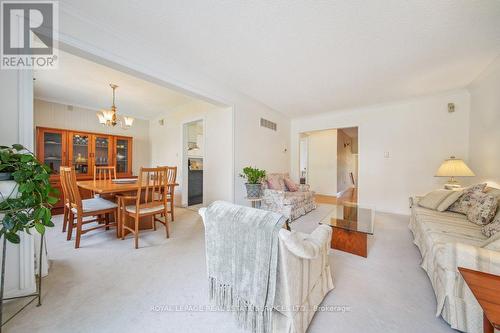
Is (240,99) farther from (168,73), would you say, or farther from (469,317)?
(469,317)

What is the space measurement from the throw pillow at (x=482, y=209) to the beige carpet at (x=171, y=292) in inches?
27.0

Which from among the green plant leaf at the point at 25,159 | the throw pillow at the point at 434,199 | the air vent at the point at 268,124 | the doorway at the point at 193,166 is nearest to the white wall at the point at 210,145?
the doorway at the point at 193,166

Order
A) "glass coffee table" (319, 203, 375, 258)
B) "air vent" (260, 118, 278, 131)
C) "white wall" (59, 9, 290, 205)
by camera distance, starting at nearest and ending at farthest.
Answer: "white wall" (59, 9, 290, 205) → "glass coffee table" (319, 203, 375, 258) → "air vent" (260, 118, 278, 131)

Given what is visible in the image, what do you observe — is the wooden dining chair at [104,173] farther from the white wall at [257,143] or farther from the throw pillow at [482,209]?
the throw pillow at [482,209]

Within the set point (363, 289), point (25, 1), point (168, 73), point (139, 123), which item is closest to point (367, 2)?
point (168, 73)

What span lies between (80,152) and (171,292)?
14.3ft

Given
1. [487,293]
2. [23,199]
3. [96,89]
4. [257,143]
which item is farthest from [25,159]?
[257,143]

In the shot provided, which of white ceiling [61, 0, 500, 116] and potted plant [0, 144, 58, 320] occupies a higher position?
white ceiling [61, 0, 500, 116]

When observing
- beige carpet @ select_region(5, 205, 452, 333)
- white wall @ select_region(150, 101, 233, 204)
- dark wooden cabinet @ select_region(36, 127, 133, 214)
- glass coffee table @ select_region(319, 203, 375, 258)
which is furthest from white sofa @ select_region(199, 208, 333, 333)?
dark wooden cabinet @ select_region(36, 127, 133, 214)

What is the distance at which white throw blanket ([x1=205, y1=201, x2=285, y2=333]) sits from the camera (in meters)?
1.00

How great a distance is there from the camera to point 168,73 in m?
2.43

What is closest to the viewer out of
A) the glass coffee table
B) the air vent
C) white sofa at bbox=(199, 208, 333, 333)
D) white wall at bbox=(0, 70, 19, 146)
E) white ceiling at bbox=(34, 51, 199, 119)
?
white sofa at bbox=(199, 208, 333, 333)

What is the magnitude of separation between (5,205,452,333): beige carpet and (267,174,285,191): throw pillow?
5.87 feet

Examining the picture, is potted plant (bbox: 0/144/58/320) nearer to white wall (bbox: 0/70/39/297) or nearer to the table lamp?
white wall (bbox: 0/70/39/297)
